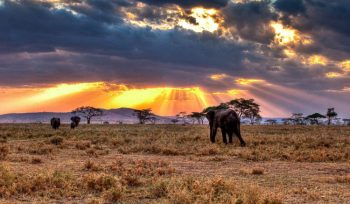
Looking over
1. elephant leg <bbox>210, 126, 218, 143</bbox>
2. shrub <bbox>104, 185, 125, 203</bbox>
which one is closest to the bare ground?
shrub <bbox>104, 185, 125, 203</bbox>

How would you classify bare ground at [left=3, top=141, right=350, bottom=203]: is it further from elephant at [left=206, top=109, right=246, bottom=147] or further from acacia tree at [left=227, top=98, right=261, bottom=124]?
acacia tree at [left=227, top=98, right=261, bottom=124]

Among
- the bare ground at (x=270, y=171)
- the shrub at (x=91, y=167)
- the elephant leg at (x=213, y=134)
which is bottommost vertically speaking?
the bare ground at (x=270, y=171)

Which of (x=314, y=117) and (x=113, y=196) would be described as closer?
(x=113, y=196)

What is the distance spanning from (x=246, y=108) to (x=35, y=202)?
117 m

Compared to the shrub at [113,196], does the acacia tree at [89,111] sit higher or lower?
higher

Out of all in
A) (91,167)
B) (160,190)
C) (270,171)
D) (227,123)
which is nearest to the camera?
(160,190)

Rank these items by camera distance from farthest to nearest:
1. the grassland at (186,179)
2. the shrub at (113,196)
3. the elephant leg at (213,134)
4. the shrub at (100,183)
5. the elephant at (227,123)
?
the elephant leg at (213,134) → the elephant at (227,123) → the shrub at (100,183) → the grassland at (186,179) → the shrub at (113,196)

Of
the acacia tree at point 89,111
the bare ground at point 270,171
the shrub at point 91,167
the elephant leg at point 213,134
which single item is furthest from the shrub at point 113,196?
the acacia tree at point 89,111

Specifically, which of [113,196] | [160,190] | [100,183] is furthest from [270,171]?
[113,196]

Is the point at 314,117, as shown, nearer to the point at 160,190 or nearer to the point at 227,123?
the point at 227,123

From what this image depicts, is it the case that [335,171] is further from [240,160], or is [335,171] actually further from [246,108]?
[246,108]

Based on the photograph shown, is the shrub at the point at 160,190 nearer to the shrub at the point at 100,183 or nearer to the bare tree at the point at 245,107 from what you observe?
the shrub at the point at 100,183

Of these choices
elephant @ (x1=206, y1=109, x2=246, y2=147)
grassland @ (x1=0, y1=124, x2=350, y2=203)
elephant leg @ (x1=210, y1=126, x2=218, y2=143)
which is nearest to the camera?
grassland @ (x1=0, y1=124, x2=350, y2=203)

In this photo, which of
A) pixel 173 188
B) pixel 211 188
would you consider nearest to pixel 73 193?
pixel 173 188
